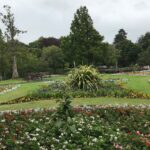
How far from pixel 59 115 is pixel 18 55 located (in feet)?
121

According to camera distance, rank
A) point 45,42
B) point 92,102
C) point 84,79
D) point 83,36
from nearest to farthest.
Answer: point 92,102 → point 84,79 → point 83,36 → point 45,42

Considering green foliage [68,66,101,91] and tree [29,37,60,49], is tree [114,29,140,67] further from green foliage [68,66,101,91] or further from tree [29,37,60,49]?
green foliage [68,66,101,91]

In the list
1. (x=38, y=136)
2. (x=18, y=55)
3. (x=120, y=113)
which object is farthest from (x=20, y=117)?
(x=18, y=55)

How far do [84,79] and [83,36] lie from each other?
90.1 ft

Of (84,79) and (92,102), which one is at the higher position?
(84,79)

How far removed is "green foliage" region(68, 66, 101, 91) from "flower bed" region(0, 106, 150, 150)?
7981mm

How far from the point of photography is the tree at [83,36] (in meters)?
47.9

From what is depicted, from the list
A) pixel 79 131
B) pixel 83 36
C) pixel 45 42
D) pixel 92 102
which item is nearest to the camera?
pixel 79 131

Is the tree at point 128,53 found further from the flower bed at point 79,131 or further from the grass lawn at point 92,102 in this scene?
the flower bed at point 79,131

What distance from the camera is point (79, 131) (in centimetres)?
991

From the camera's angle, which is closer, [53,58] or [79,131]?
[79,131]

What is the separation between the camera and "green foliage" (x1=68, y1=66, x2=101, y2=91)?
20.6m

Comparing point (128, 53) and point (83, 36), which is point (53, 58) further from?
point (128, 53)

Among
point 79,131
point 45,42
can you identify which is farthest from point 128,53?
point 79,131
